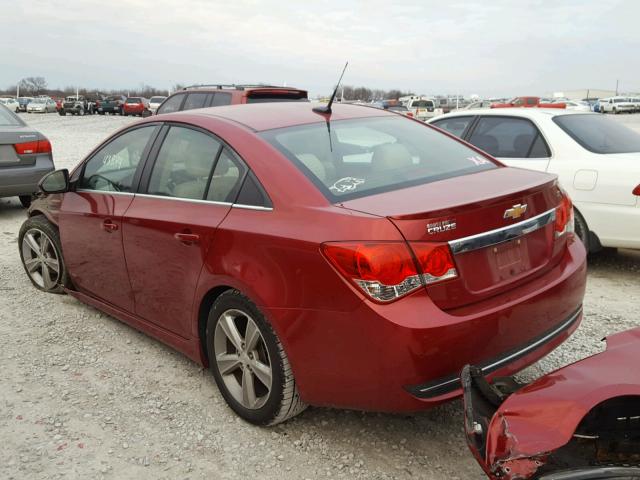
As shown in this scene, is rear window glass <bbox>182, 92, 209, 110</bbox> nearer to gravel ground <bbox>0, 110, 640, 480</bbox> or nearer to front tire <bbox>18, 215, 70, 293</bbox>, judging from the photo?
front tire <bbox>18, 215, 70, 293</bbox>

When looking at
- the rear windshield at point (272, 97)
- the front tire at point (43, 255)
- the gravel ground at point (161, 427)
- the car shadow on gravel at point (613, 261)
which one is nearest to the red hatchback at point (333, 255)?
the gravel ground at point (161, 427)

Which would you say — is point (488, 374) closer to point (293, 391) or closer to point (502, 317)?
point (502, 317)

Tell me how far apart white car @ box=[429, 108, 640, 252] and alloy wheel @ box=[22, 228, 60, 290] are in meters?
4.19

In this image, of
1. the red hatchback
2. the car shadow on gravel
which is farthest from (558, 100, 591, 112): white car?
the red hatchback

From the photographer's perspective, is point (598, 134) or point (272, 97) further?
point (272, 97)

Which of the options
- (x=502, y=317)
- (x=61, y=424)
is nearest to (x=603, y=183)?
(x=502, y=317)

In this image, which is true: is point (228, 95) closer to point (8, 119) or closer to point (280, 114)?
point (8, 119)

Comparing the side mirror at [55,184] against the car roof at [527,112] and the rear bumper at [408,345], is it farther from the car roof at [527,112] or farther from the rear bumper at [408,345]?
the car roof at [527,112]

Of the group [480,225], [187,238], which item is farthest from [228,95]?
[480,225]

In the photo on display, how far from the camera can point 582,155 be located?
5418mm

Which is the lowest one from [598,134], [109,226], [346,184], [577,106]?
[109,226]

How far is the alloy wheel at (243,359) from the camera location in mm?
2889

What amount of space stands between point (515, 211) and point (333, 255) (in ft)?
2.84

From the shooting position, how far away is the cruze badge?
94.5 inches
